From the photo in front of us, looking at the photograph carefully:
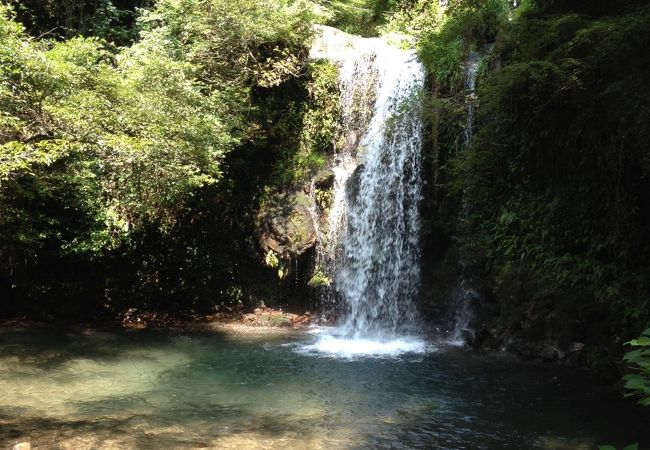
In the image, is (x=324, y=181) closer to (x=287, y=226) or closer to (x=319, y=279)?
(x=287, y=226)

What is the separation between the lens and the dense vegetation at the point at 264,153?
6535 mm

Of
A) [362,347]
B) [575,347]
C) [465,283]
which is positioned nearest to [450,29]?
[465,283]

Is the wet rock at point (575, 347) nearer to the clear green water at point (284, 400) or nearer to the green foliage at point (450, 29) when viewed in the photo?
the clear green water at point (284, 400)

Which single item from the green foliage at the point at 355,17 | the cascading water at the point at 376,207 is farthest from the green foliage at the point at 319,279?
the green foliage at the point at 355,17

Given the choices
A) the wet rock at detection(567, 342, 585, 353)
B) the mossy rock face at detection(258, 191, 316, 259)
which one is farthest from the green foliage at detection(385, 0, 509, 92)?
the wet rock at detection(567, 342, 585, 353)

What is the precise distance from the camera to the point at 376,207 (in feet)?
37.4

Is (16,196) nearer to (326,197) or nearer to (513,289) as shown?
(326,197)

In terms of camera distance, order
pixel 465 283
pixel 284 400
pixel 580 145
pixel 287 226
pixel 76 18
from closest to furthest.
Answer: pixel 284 400 → pixel 580 145 → pixel 465 283 → pixel 287 226 → pixel 76 18

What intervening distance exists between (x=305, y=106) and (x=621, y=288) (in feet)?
25.9

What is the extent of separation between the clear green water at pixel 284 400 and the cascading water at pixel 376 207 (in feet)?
6.78

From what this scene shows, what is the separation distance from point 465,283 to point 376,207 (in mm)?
2495

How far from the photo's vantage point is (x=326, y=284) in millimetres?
11352

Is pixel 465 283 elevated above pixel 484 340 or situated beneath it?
elevated above

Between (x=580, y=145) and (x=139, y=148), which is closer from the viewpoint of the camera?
(x=580, y=145)
